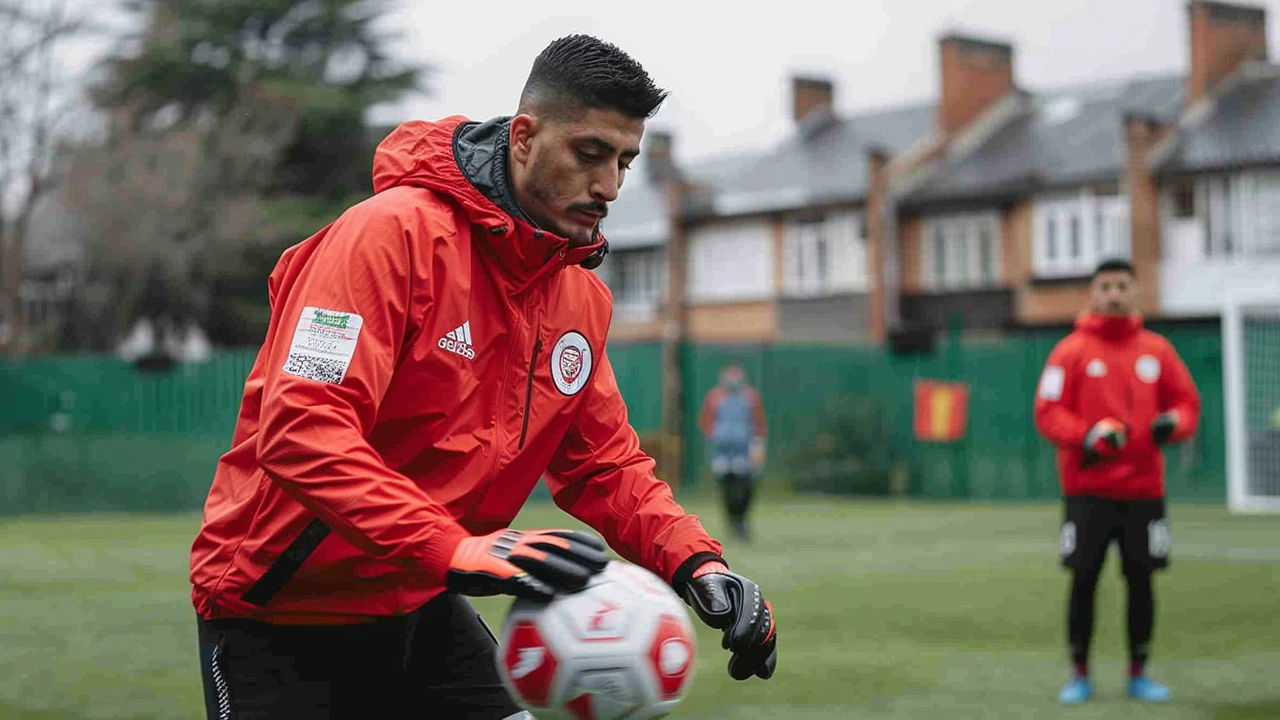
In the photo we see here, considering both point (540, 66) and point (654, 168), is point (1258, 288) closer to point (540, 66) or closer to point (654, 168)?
point (654, 168)

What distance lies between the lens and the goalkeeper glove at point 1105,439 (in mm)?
8672

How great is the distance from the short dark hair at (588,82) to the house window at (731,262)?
42976 mm

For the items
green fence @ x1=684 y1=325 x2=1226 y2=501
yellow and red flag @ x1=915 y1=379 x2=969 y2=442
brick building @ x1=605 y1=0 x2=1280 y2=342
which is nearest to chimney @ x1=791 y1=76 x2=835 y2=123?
brick building @ x1=605 y1=0 x2=1280 y2=342

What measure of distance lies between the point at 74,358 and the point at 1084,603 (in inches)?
842

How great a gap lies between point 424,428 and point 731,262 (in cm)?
4382

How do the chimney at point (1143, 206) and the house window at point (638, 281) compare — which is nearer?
the chimney at point (1143, 206)

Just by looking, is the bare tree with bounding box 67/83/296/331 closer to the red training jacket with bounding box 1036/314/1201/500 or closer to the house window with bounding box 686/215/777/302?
the house window with bounding box 686/215/777/302

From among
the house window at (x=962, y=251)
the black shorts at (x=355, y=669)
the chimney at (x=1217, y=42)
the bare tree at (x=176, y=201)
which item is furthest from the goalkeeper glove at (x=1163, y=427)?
the chimney at (x=1217, y=42)

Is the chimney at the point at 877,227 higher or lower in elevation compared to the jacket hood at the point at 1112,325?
higher

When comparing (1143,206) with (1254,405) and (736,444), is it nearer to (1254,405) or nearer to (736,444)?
(1254,405)

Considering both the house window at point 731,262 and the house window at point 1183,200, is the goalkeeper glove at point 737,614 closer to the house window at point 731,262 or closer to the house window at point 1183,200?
the house window at point 1183,200

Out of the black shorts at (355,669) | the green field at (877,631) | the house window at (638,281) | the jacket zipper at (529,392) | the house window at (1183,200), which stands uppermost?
the house window at (1183,200)

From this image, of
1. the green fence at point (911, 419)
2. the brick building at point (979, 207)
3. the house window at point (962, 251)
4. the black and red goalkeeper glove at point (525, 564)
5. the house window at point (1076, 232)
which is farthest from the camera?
the house window at point (962, 251)

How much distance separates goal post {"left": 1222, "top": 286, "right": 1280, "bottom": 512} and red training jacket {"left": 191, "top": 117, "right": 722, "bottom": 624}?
22635mm
